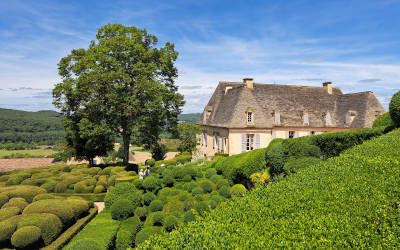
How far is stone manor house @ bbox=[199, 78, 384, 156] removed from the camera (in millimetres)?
34062

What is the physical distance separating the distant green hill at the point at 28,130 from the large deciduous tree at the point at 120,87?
83.9 m

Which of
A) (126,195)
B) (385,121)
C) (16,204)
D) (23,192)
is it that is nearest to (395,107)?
(385,121)

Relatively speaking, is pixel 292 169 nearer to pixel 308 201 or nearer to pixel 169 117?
pixel 308 201

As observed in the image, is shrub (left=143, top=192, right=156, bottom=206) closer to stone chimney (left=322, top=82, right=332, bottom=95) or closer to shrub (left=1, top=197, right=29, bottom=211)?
shrub (left=1, top=197, right=29, bottom=211)

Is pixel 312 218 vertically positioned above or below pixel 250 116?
below

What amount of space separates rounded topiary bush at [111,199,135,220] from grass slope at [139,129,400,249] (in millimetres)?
9843

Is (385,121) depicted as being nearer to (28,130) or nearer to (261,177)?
(261,177)

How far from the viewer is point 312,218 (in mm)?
6551

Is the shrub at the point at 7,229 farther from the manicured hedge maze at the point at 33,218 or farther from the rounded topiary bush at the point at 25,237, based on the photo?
the rounded topiary bush at the point at 25,237

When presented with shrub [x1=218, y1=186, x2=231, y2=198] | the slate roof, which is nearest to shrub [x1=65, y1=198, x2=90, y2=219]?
shrub [x1=218, y1=186, x2=231, y2=198]

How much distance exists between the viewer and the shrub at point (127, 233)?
1421 centimetres

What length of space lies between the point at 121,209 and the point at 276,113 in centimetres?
Result: 2276

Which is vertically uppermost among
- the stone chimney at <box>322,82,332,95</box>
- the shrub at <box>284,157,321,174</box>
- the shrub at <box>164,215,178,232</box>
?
the stone chimney at <box>322,82,332,95</box>

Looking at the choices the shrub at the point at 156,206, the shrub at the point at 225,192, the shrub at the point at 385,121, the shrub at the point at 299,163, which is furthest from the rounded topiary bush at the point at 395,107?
the shrub at the point at 156,206
